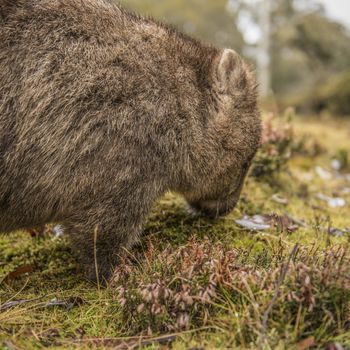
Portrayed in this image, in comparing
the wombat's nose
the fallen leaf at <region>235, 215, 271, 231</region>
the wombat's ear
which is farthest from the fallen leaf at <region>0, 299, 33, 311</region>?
the wombat's ear

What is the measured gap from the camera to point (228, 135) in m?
4.32

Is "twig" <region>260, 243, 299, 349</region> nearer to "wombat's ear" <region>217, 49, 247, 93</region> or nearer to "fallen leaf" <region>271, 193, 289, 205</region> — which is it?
"wombat's ear" <region>217, 49, 247, 93</region>

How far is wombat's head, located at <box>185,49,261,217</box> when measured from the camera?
428 centimetres

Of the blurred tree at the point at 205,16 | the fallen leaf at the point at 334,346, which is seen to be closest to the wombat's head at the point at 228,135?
the fallen leaf at the point at 334,346

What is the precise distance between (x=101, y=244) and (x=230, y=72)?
1.72 meters

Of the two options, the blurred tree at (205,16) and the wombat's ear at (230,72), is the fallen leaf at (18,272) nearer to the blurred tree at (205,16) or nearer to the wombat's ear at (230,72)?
the wombat's ear at (230,72)

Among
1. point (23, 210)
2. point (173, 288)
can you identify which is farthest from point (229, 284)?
point (23, 210)

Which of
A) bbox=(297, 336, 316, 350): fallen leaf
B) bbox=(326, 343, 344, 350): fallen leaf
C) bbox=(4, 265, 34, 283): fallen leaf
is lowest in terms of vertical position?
bbox=(4, 265, 34, 283): fallen leaf

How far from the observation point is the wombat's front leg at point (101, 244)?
3727 millimetres

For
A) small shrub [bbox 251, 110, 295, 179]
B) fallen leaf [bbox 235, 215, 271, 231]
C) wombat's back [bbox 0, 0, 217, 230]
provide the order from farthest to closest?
1. small shrub [bbox 251, 110, 295, 179]
2. fallen leaf [bbox 235, 215, 271, 231]
3. wombat's back [bbox 0, 0, 217, 230]

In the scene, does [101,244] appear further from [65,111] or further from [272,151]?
[272,151]

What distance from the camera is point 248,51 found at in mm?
38188

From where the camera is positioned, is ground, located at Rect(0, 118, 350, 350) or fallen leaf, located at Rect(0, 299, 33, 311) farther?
fallen leaf, located at Rect(0, 299, 33, 311)

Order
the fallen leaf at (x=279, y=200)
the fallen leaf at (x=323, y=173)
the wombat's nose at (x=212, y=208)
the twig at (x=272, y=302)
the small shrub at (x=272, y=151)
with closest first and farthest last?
the twig at (x=272, y=302) → the wombat's nose at (x=212, y=208) → the fallen leaf at (x=279, y=200) → the small shrub at (x=272, y=151) → the fallen leaf at (x=323, y=173)
